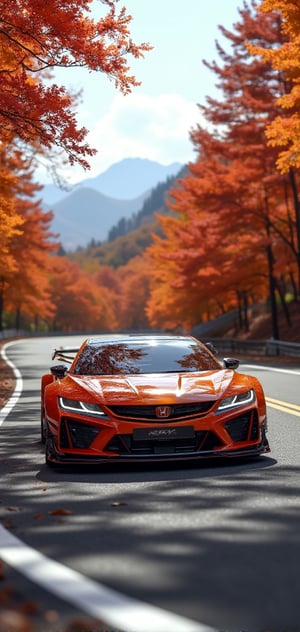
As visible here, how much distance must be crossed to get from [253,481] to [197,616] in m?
3.73

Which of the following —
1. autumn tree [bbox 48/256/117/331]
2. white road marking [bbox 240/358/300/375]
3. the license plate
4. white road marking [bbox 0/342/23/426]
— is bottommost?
white road marking [bbox 240/358/300/375]

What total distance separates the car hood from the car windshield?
30 cm

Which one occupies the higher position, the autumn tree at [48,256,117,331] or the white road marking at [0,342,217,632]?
the autumn tree at [48,256,117,331]

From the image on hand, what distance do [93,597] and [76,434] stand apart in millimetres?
4238

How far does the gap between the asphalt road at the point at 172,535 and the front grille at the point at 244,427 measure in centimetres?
27

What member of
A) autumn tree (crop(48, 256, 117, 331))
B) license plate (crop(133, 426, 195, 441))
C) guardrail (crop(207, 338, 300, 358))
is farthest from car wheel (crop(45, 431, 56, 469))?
autumn tree (crop(48, 256, 117, 331))

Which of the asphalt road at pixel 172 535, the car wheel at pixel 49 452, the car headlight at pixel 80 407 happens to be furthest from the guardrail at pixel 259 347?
the asphalt road at pixel 172 535

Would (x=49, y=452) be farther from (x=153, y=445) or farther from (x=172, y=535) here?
(x=172, y=535)

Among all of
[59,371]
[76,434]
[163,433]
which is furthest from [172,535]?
[59,371]

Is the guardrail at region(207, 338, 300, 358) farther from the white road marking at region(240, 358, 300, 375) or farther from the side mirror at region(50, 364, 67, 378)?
the side mirror at region(50, 364, 67, 378)

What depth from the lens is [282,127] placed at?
23.8m

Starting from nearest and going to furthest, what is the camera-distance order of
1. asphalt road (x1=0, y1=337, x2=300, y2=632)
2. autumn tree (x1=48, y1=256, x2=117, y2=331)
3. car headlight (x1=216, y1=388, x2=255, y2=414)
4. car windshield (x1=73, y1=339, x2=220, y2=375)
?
1. asphalt road (x1=0, y1=337, x2=300, y2=632)
2. car headlight (x1=216, y1=388, x2=255, y2=414)
3. car windshield (x1=73, y1=339, x2=220, y2=375)
4. autumn tree (x1=48, y1=256, x2=117, y2=331)

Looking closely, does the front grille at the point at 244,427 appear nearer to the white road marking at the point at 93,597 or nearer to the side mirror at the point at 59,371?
the side mirror at the point at 59,371

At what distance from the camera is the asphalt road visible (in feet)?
14.6
